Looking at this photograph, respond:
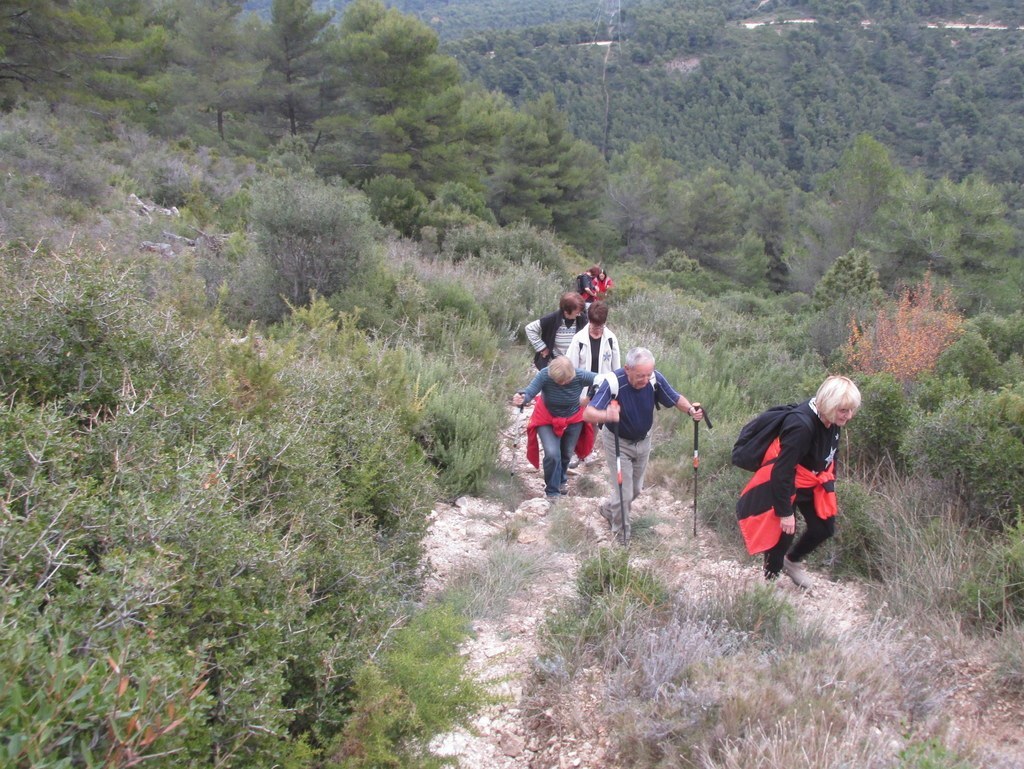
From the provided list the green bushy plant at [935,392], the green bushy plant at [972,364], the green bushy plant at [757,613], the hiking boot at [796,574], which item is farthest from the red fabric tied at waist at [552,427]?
the green bushy plant at [972,364]

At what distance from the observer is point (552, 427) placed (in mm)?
5930

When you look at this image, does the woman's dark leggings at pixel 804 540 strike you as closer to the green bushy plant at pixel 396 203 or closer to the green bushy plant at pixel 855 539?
the green bushy plant at pixel 855 539

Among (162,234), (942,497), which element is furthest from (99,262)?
(162,234)

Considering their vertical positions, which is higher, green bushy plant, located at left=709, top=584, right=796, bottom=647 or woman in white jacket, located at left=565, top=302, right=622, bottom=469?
woman in white jacket, located at left=565, top=302, right=622, bottom=469

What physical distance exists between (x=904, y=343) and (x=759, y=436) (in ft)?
18.3

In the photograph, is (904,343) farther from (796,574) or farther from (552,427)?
(796,574)

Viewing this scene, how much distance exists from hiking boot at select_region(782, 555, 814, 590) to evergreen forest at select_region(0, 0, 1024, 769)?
384mm

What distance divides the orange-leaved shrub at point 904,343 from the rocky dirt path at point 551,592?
150 inches

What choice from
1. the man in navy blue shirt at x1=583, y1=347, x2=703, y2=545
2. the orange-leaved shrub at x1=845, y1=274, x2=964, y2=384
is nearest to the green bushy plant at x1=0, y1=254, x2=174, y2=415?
the man in navy blue shirt at x1=583, y1=347, x2=703, y2=545

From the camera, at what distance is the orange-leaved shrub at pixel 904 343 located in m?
8.25

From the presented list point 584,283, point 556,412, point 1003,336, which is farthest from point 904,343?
point 556,412

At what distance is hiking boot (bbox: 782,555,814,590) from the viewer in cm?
444

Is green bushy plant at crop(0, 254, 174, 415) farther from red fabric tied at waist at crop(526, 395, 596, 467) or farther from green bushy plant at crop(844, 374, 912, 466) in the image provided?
green bushy plant at crop(844, 374, 912, 466)

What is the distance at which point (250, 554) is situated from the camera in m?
2.48
